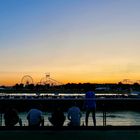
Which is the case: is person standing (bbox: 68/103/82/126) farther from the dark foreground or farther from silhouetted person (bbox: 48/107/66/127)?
the dark foreground

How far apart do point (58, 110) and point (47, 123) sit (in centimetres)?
174

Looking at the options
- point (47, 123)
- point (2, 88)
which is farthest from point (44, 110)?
point (2, 88)

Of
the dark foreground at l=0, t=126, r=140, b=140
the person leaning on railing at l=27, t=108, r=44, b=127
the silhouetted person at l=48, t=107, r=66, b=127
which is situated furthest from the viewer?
the silhouetted person at l=48, t=107, r=66, b=127

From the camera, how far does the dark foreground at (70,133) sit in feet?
51.6

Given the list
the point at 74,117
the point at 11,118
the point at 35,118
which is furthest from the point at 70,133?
the point at 11,118

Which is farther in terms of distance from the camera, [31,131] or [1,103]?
[1,103]

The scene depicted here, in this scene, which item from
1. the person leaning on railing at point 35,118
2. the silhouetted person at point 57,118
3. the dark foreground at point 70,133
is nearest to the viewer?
the dark foreground at point 70,133

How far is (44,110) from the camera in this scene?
1948 cm

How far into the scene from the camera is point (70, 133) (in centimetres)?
1588

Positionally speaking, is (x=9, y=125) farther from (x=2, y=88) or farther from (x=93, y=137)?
(x=2, y=88)

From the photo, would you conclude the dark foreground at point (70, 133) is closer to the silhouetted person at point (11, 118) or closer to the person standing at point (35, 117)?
the person standing at point (35, 117)

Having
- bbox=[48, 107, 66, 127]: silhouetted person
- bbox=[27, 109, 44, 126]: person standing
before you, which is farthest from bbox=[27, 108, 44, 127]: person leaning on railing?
bbox=[48, 107, 66, 127]: silhouetted person

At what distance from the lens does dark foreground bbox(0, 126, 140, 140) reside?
15.7 meters

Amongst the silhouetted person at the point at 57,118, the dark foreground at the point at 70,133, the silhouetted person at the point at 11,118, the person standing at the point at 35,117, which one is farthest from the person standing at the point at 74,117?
the silhouetted person at the point at 11,118
